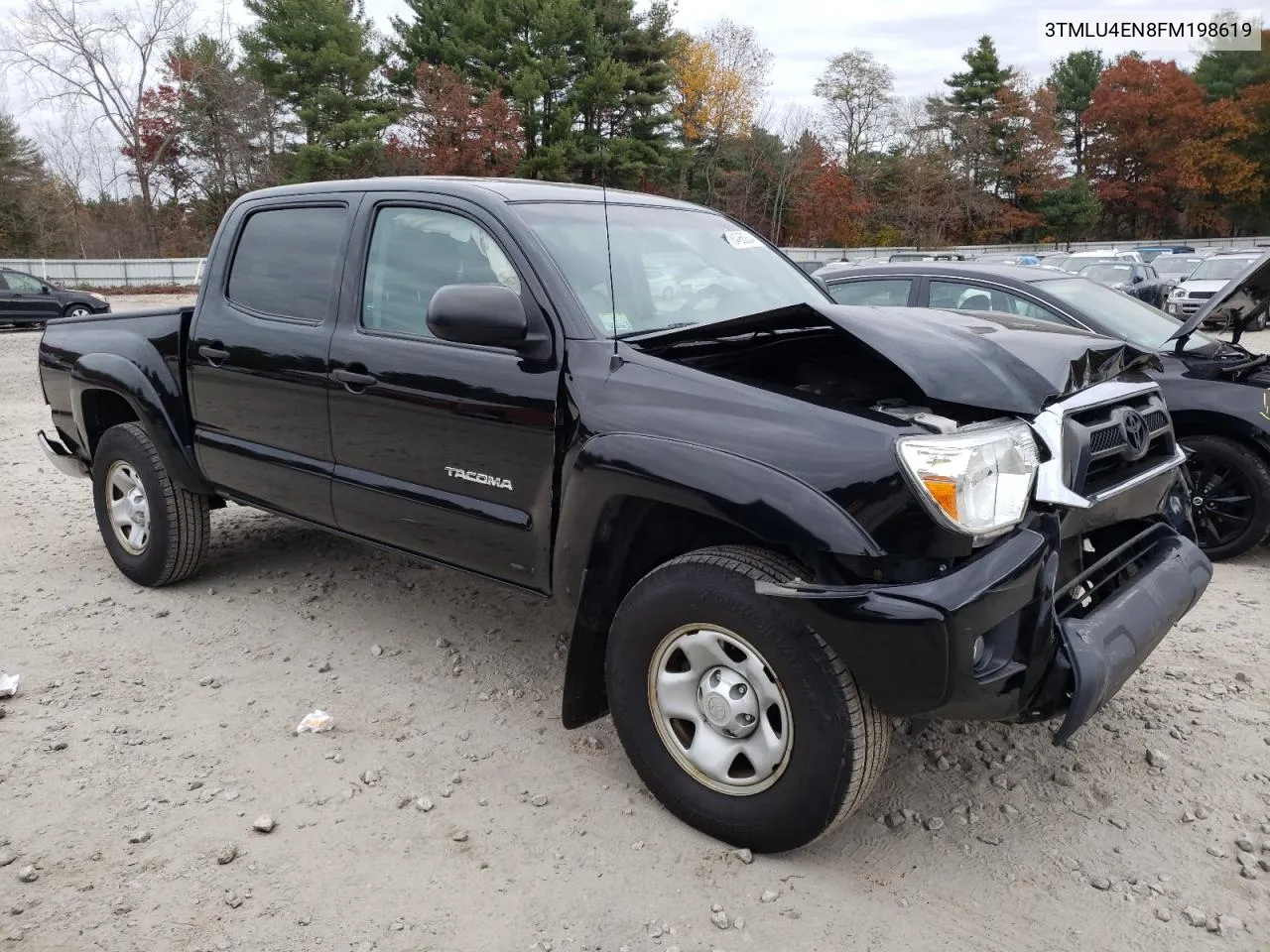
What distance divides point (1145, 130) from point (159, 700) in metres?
58.6

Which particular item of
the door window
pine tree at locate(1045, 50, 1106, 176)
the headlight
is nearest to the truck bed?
the headlight

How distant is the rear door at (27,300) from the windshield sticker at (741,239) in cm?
2177

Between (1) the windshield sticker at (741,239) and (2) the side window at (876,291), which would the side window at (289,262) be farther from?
(2) the side window at (876,291)

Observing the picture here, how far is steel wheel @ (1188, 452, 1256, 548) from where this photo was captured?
5.26 m

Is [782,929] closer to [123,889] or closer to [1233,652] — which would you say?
[123,889]

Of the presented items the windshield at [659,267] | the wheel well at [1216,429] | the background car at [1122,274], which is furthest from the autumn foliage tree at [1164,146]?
the windshield at [659,267]

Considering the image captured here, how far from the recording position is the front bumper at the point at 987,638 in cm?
233

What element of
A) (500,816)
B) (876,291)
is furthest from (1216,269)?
(500,816)

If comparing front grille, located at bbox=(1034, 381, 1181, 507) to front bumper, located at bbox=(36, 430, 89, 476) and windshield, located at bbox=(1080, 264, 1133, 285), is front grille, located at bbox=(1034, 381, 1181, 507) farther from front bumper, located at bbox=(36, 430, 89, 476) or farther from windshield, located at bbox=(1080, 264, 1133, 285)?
windshield, located at bbox=(1080, 264, 1133, 285)

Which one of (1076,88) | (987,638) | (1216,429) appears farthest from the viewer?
(1076,88)

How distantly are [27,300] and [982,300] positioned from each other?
22.1 metres

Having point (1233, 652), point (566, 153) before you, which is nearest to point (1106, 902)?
point (1233, 652)

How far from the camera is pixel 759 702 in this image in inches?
105

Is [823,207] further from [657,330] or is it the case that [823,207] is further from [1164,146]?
[657,330]
